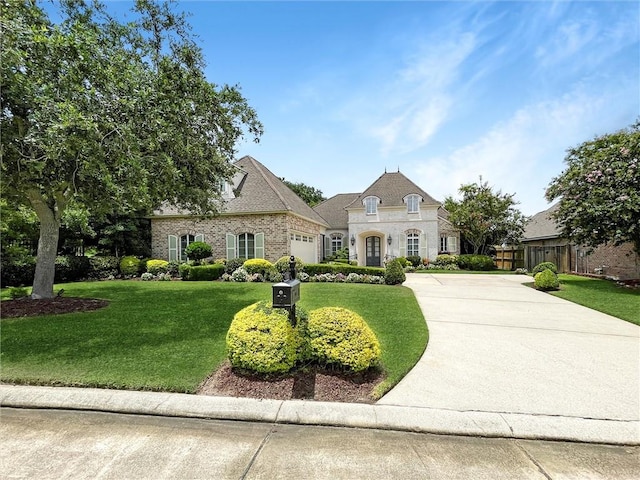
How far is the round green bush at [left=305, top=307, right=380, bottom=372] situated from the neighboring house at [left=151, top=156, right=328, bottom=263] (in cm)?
1244

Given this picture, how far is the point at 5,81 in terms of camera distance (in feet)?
19.7

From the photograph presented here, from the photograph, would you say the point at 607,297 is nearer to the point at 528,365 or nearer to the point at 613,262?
the point at 613,262

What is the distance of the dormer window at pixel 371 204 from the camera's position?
24.5 metres

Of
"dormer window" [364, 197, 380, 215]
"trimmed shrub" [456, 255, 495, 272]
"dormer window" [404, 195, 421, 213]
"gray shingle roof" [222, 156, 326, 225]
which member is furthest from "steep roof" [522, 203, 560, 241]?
"gray shingle roof" [222, 156, 326, 225]

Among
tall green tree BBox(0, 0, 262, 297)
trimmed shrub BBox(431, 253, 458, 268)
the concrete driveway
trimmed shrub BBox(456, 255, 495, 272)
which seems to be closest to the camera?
the concrete driveway

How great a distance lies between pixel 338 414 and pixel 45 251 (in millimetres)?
9670

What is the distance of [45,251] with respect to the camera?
8.98m

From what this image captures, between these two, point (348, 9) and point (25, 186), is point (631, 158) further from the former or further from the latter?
point (25, 186)

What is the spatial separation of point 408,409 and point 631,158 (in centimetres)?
1495

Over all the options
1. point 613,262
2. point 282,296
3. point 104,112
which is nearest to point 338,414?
point 282,296

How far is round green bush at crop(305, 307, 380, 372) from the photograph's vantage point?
4.12 m

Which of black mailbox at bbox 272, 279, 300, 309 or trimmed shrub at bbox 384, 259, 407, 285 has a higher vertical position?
black mailbox at bbox 272, 279, 300, 309

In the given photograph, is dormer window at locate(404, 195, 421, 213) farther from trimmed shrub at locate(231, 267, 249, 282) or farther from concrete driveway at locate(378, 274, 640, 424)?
concrete driveway at locate(378, 274, 640, 424)

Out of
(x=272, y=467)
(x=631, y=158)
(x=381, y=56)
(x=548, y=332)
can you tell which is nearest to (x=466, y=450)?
(x=272, y=467)
